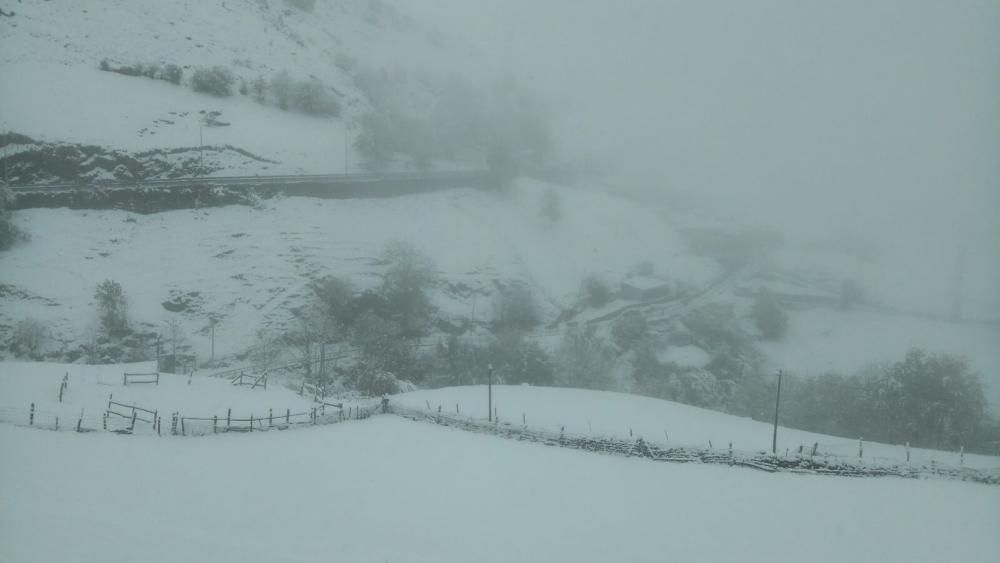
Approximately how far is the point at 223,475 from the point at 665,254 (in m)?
77.7

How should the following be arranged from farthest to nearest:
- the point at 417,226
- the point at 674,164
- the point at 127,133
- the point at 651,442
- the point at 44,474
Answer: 1. the point at 674,164
2. the point at 417,226
3. the point at 127,133
4. the point at 651,442
5. the point at 44,474

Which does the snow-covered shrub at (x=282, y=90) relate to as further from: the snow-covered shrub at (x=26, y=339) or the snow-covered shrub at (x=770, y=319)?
the snow-covered shrub at (x=770, y=319)

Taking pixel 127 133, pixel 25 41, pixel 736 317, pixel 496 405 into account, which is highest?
pixel 25 41

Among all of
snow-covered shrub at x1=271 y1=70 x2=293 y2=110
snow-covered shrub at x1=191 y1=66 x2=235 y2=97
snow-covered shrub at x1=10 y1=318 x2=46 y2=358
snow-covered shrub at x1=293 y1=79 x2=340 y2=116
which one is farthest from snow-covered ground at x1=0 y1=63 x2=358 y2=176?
snow-covered shrub at x1=10 y1=318 x2=46 y2=358

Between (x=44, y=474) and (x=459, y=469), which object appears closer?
(x=44, y=474)

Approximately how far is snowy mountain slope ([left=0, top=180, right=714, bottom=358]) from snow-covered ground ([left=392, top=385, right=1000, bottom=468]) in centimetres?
2382

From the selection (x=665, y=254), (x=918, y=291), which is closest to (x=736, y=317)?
(x=665, y=254)

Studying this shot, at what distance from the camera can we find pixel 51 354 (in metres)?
46.4

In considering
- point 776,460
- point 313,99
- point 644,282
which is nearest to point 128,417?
point 776,460

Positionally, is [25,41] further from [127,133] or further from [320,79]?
[320,79]

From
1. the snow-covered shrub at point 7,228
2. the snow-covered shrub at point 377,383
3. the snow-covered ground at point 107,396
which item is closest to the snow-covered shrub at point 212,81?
the snow-covered shrub at point 7,228

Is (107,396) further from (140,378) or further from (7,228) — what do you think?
(7,228)

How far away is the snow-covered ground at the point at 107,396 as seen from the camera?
2662 centimetres

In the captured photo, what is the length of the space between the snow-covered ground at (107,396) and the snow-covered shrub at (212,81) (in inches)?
1942
